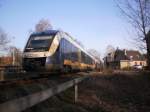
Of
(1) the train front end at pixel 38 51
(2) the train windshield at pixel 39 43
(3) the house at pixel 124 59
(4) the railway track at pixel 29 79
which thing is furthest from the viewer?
(3) the house at pixel 124 59

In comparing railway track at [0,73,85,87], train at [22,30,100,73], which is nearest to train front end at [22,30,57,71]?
train at [22,30,100,73]

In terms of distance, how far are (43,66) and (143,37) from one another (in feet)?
39.5

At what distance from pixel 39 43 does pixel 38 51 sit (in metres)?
1.10

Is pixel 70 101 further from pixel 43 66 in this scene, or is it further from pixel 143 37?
pixel 143 37

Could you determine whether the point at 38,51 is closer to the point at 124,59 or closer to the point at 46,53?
the point at 46,53

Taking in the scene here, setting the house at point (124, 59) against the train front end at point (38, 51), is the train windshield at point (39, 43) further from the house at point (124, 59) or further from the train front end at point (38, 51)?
the house at point (124, 59)

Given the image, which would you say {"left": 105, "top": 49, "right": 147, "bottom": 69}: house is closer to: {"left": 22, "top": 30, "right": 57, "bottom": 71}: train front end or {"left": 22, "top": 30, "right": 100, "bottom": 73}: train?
{"left": 22, "top": 30, "right": 100, "bottom": 73}: train

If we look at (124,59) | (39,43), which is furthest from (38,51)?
(124,59)

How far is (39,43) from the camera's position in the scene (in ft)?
71.5

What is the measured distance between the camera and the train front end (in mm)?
20125

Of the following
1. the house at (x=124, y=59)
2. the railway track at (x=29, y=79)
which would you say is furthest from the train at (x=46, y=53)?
the house at (x=124, y=59)

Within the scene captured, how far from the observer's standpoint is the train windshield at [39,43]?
21.2 m

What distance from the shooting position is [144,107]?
10289mm

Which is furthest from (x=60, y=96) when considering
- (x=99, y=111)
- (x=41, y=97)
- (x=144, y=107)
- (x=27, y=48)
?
(x=27, y=48)
